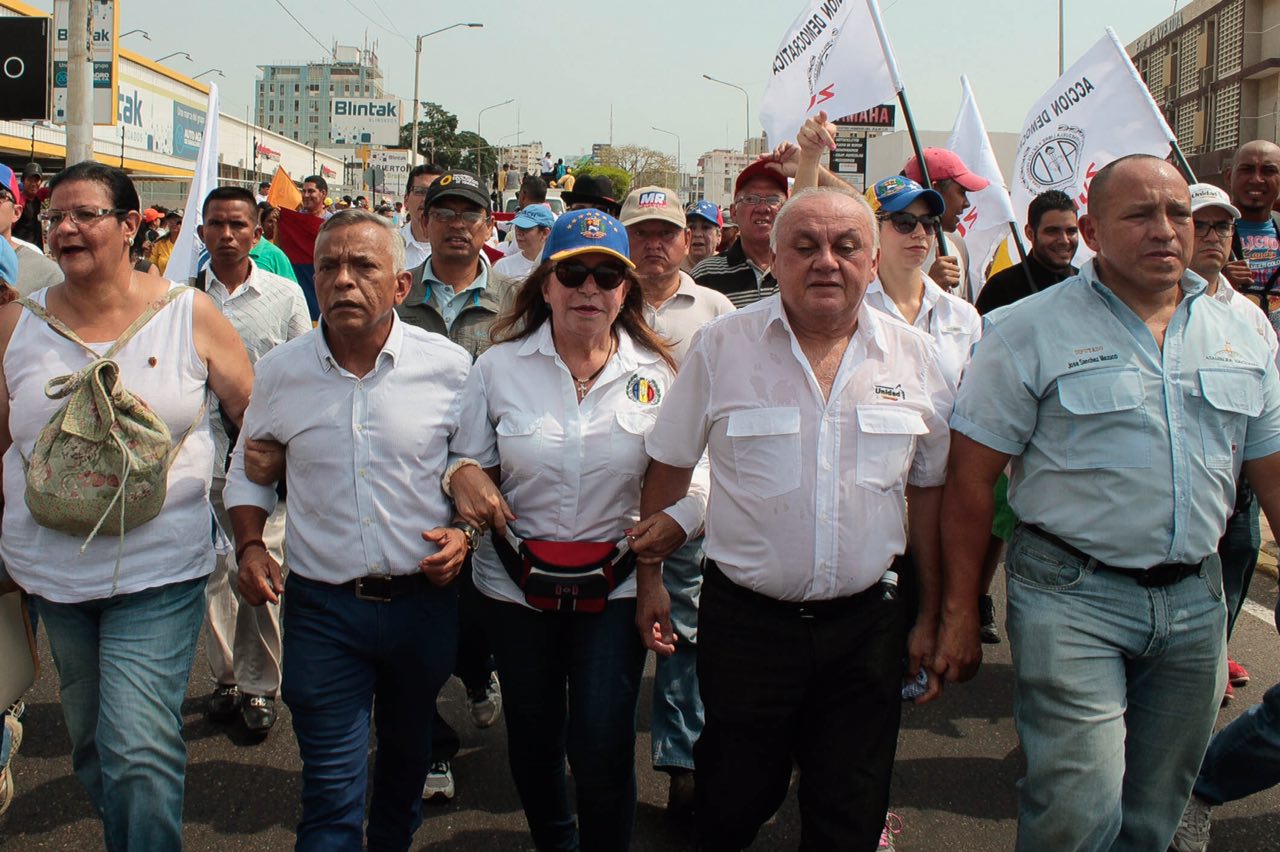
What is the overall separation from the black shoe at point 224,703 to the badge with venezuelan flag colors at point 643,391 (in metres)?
2.48

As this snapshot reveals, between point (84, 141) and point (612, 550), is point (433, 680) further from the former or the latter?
point (84, 141)

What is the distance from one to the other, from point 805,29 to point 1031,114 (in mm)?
1677

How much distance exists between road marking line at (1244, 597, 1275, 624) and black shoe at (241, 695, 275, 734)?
505 centimetres

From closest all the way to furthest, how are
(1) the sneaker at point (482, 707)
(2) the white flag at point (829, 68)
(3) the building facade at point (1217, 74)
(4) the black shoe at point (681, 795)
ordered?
(4) the black shoe at point (681, 795) → (1) the sneaker at point (482, 707) → (2) the white flag at point (829, 68) → (3) the building facade at point (1217, 74)

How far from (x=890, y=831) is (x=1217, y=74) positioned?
139 ft

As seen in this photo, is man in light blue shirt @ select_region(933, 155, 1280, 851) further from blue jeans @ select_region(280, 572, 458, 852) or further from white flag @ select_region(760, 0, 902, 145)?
white flag @ select_region(760, 0, 902, 145)

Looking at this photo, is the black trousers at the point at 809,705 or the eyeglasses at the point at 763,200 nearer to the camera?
the black trousers at the point at 809,705

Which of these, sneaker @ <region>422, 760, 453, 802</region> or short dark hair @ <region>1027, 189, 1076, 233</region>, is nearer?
sneaker @ <region>422, 760, 453, 802</region>

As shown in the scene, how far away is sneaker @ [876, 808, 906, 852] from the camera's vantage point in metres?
3.53

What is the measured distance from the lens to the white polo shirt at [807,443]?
2.78 m

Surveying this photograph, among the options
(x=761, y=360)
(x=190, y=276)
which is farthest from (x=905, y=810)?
(x=190, y=276)

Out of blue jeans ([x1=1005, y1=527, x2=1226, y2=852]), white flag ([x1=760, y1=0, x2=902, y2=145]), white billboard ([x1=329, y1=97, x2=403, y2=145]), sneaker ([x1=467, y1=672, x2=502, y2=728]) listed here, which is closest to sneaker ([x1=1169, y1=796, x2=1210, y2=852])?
blue jeans ([x1=1005, y1=527, x2=1226, y2=852])

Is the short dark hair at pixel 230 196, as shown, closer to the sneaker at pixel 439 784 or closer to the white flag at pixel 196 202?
the white flag at pixel 196 202

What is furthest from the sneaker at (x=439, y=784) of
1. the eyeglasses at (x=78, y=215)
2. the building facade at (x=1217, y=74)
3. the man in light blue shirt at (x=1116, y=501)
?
the building facade at (x=1217, y=74)
